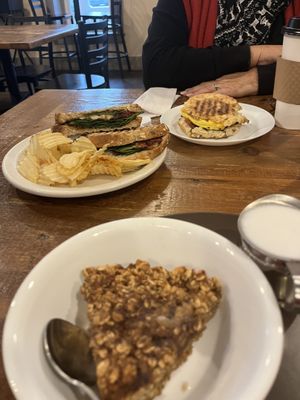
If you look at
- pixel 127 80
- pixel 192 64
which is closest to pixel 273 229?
pixel 192 64

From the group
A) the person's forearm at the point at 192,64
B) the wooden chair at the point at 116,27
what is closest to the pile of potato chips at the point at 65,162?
the person's forearm at the point at 192,64

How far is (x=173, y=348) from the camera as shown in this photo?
1.36ft

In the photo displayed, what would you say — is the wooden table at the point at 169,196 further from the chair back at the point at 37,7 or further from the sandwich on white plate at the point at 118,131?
the chair back at the point at 37,7

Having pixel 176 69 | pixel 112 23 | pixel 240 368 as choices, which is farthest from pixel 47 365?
pixel 112 23

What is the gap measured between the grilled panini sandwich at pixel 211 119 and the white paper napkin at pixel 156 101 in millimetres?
159

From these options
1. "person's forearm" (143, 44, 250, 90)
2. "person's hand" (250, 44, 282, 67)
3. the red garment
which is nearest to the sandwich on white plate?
"person's forearm" (143, 44, 250, 90)

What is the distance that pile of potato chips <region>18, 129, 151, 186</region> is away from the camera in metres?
0.81

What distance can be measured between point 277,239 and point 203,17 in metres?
1.47

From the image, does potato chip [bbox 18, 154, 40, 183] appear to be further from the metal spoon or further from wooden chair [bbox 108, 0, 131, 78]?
wooden chair [bbox 108, 0, 131, 78]

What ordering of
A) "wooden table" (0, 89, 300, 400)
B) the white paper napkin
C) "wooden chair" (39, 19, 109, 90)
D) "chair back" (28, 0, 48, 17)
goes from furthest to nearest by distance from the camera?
"chair back" (28, 0, 48, 17), "wooden chair" (39, 19, 109, 90), the white paper napkin, "wooden table" (0, 89, 300, 400)

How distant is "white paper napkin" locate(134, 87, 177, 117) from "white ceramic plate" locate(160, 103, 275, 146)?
0.08 meters

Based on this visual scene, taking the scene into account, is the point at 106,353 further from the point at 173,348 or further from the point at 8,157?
the point at 8,157

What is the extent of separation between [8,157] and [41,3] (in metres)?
6.08

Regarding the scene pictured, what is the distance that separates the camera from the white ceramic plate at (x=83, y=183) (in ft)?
2.58
